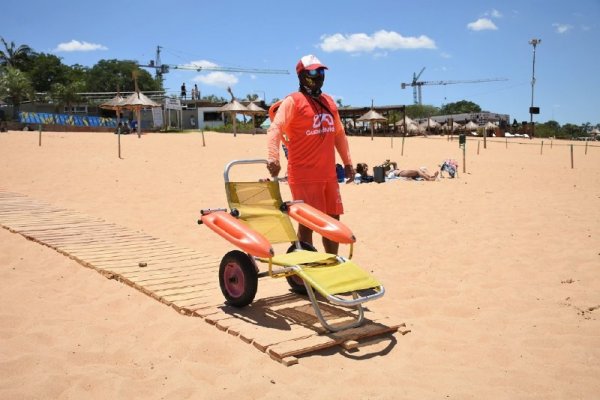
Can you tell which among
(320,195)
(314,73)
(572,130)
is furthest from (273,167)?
(572,130)

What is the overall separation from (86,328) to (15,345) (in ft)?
1.42

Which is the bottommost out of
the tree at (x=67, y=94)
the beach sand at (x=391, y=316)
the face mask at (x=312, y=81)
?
the beach sand at (x=391, y=316)

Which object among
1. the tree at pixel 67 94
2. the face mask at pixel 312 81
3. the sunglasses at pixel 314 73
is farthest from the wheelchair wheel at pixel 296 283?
the tree at pixel 67 94

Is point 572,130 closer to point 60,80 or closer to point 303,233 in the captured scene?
point 60,80

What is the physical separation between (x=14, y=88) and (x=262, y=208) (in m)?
47.5

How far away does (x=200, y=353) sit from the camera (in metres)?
3.22

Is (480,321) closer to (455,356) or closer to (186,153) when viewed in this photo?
(455,356)

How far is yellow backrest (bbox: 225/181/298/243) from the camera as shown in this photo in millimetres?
4133

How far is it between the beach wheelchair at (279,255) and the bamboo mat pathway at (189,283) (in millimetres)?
135

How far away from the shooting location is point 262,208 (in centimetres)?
423

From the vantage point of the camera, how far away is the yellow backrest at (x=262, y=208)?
4.13 meters

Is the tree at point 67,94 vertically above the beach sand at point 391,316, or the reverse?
the tree at point 67,94

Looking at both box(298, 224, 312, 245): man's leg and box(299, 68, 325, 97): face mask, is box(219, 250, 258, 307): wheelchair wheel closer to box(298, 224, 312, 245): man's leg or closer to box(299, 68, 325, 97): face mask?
box(298, 224, 312, 245): man's leg

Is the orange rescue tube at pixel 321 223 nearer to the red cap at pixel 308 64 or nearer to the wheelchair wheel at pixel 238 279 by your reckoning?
the wheelchair wheel at pixel 238 279
